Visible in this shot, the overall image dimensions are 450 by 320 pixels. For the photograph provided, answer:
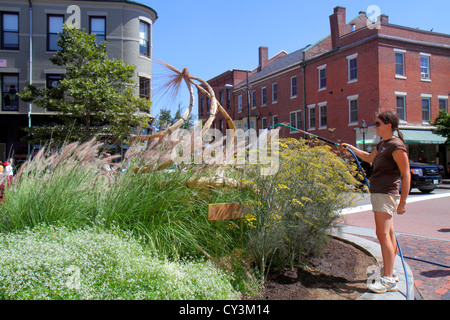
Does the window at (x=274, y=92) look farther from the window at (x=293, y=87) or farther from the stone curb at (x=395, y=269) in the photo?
the stone curb at (x=395, y=269)

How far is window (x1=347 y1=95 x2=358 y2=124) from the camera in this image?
2672cm

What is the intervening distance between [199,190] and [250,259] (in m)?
0.90

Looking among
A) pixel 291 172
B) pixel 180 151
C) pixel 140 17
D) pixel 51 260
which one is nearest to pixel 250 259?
pixel 291 172

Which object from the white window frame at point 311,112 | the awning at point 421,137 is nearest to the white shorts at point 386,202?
the awning at point 421,137

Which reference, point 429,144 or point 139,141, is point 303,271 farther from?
point 429,144

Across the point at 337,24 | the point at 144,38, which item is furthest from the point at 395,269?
the point at 337,24

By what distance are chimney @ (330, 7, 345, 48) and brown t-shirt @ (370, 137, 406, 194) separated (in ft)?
90.9

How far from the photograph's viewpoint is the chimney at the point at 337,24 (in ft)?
95.4

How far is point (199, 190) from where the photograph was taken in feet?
12.3

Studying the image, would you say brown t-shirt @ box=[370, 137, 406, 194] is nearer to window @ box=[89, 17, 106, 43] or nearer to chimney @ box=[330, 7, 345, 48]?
window @ box=[89, 17, 106, 43]

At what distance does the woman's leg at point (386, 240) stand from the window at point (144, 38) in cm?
2175

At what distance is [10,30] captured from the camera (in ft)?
74.8

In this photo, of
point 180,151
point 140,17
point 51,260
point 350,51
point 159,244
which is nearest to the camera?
point 51,260

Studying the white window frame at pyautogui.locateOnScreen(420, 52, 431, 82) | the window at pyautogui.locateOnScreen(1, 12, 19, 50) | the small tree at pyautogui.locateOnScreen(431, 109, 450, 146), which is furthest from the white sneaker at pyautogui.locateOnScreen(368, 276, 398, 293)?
the white window frame at pyautogui.locateOnScreen(420, 52, 431, 82)
